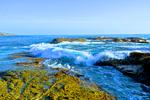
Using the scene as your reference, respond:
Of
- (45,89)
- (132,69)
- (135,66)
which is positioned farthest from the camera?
(135,66)

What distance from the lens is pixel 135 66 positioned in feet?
68.1

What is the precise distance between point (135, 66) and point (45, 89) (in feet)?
30.2

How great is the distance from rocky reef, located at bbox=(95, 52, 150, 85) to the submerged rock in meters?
4.05

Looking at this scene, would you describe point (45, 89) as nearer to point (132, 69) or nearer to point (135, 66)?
point (132, 69)

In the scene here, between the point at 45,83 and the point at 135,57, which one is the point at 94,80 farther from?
the point at 135,57

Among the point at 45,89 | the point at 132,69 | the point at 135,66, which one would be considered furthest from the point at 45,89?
the point at 135,66

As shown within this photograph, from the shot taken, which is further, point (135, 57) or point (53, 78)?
point (135, 57)

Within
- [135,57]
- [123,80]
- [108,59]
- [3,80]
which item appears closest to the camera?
[3,80]

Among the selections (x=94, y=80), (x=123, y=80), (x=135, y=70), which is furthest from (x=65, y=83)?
(x=135, y=70)

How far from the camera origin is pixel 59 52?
111ft

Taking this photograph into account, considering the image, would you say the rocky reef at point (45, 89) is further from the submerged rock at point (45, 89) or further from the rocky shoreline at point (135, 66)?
the rocky shoreline at point (135, 66)

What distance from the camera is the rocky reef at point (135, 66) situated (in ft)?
59.1

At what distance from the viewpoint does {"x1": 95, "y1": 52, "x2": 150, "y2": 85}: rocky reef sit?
59.1 ft

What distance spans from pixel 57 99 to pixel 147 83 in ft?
21.8
